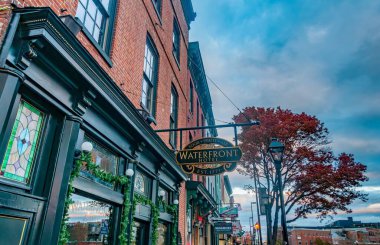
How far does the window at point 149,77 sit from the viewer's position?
8.86 m

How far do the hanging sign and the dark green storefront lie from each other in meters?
2.00

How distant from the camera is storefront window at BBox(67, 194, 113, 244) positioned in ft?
15.3

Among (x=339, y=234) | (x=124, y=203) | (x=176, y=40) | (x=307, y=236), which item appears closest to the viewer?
(x=124, y=203)

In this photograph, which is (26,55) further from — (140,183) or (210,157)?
(140,183)

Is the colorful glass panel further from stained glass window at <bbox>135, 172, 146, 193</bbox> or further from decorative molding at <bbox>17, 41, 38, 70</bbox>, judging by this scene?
decorative molding at <bbox>17, 41, 38, 70</bbox>

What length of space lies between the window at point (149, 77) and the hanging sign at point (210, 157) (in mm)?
2186

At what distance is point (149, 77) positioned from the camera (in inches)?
366

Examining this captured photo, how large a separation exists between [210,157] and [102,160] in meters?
2.73

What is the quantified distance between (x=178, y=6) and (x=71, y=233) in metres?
→ 12.4

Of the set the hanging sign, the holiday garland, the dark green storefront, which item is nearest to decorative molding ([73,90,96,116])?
the dark green storefront

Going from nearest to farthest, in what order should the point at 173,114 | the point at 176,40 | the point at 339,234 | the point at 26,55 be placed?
the point at 26,55
the point at 173,114
the point at 176,40
the point at 339,234

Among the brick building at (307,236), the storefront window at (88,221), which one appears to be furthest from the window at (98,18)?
the brick building at (307,236)

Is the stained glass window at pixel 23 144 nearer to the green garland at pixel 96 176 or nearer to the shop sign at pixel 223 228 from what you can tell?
the green garland at pixel 96 176

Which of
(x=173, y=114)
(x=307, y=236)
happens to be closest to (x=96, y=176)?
(x=173, y=114)
